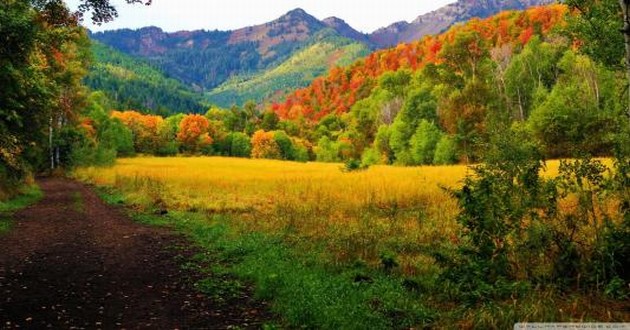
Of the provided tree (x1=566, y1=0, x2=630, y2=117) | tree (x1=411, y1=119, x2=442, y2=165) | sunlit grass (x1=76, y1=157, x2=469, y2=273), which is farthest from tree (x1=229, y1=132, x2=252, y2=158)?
tree (x1=566, y1=0, x2=630, y2=117)

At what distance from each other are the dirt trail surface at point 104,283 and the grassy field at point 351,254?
86 centimetres

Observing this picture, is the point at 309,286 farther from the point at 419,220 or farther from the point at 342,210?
the point at 342,210

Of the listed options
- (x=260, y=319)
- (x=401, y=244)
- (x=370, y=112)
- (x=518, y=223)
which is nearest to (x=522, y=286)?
(x=518, y=223)

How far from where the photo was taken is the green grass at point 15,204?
18.1 m

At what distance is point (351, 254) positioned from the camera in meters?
11.4

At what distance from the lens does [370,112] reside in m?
111

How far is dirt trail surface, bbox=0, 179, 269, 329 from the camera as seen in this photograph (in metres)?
8.09

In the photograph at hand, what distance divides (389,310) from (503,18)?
147m

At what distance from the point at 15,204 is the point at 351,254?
67.5 feet

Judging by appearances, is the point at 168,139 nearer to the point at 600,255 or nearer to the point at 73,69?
the point at 73,69

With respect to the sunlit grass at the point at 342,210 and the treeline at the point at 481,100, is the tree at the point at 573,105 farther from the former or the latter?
the sunlit grass at the point at 342,210

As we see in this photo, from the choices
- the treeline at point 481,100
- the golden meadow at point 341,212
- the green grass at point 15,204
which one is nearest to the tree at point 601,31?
the treeline at point 481,100

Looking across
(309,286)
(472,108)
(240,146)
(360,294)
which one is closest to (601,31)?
(360,294)

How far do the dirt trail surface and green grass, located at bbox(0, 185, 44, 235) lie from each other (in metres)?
0.61
